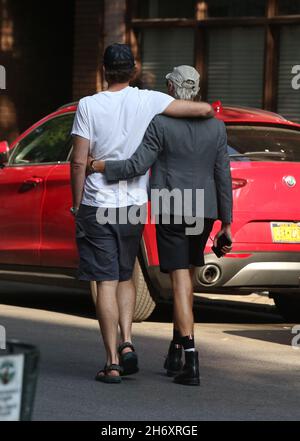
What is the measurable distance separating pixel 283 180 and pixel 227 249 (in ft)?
6.21

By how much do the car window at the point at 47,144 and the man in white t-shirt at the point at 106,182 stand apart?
9.91 feet

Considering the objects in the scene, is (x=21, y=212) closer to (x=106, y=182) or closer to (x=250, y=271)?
(x=250, y=271)

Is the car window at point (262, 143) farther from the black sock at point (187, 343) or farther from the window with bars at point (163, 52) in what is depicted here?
the window with bars at point (163, 52)

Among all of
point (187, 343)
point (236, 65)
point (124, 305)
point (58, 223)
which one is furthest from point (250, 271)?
point (236, 65)

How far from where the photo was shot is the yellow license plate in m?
9.48

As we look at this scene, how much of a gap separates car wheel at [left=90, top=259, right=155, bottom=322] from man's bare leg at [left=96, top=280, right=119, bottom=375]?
2206mm

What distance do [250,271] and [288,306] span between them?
→ 1397mm

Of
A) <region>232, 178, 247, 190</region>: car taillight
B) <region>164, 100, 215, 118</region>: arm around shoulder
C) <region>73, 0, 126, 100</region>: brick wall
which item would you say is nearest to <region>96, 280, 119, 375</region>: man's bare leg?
<region>164, 100, 215, 118</region>: arm around shoulder

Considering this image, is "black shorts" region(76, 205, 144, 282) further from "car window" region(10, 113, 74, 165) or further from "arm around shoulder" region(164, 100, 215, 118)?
"car window" region(10, 113, 74, 165)

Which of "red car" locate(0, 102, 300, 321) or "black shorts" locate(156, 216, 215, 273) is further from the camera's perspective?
"red car" locate(0, 102, 300, 321)

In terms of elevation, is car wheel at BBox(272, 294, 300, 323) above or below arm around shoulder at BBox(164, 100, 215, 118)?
below

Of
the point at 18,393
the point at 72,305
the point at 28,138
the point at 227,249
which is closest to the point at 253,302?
the point at 72,305

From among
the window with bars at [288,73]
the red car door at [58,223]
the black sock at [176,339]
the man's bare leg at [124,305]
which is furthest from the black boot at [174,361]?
the window with bars at [288,73]

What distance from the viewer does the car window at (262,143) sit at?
31.3 ft
